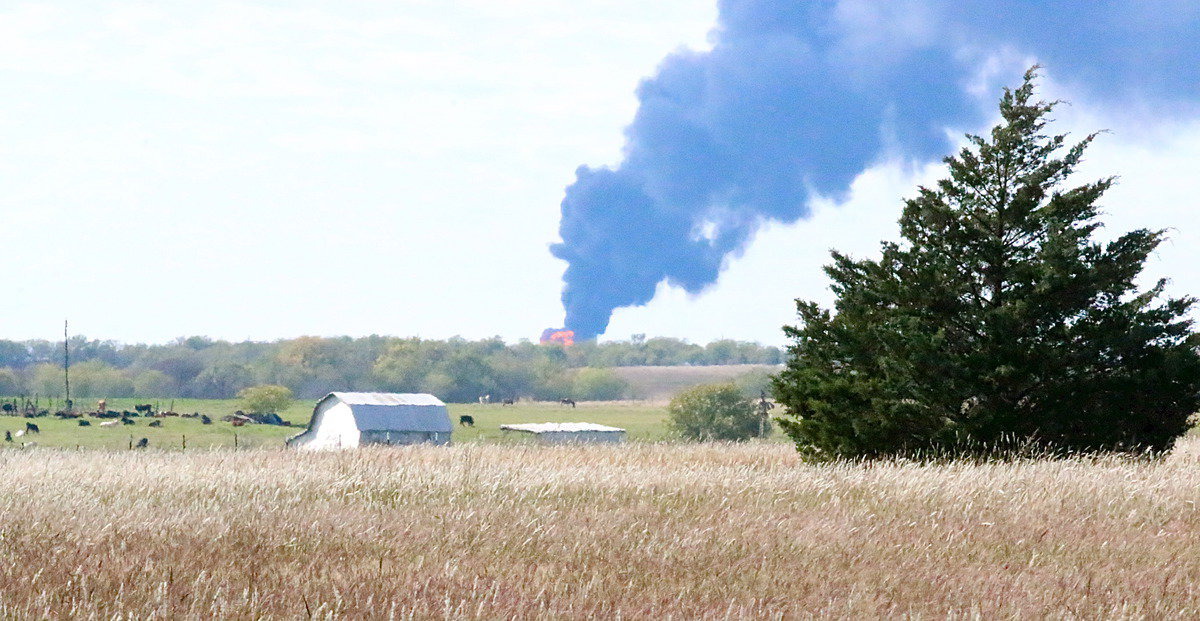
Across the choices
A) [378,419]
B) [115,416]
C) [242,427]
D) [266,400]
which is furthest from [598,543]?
[266,400]

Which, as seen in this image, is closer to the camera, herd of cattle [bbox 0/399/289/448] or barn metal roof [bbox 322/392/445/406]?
barn metal roof [bbox 322/392/445/406]

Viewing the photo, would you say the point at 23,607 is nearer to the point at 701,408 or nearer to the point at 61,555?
the point at 61,555

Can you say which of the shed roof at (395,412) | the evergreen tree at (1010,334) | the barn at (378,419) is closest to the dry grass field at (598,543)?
the evergreen tree at (1010,334)

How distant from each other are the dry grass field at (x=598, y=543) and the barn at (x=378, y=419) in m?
57.6

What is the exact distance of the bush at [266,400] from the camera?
424ft

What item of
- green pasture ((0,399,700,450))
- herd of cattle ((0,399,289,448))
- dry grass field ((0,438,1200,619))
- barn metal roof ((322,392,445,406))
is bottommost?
green pasture ((0,399,700,450))

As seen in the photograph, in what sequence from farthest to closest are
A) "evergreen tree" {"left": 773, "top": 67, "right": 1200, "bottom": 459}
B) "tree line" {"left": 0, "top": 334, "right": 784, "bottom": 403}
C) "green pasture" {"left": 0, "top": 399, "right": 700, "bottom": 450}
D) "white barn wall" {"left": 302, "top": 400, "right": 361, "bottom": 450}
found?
"tree line" {"left": 0, "top": 334, "right": 784, "bottom": 403} < "green pasture" {"left": 0, "top": 399, "right": 700, "bottom": 450} < "white barn wall" {"left": 302, "top": 400, "right": 361, "bottom": 450} < "evergreen tree" {"left": 773, "top": 67, "right": 1200, "bottom": 459}

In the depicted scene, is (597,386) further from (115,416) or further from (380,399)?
(380,399)

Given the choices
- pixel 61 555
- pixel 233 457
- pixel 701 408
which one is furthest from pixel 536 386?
pixel 61 555

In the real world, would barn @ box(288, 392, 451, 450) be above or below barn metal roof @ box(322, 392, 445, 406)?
below

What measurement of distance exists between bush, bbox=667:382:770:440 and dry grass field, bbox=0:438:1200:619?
67.0 meters

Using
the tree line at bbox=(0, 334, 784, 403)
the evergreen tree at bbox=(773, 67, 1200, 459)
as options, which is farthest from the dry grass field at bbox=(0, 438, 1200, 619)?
the tree line at bbox=(0, 334, 784, 403)

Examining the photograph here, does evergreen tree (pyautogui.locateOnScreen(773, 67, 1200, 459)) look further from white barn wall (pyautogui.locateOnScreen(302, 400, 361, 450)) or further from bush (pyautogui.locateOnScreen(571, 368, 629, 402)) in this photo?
bush (pyautogui.locateOnScreen(571, 368, 629, 402))

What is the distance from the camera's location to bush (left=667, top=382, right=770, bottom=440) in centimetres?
8162
